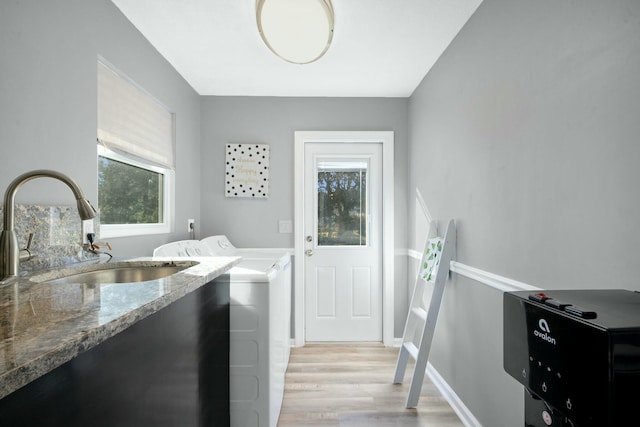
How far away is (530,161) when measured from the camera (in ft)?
4.74

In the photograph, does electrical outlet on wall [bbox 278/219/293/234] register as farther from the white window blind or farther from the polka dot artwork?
the white window blind

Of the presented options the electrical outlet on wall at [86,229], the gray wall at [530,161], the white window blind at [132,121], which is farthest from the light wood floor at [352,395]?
the white window blind at [132,121]

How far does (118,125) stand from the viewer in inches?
77.0

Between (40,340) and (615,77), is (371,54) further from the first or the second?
(40,340)

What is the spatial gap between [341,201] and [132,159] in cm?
185

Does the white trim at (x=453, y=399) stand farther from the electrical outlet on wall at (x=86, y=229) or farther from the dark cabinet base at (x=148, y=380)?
the electrical outlet on wall at (x=86, y=229)

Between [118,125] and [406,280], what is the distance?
2644 millimetres

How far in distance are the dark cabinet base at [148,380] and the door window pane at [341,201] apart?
1831 millimetres

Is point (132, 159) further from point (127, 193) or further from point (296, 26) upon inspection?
point (296, 26)

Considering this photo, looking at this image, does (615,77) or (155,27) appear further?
(155,27)

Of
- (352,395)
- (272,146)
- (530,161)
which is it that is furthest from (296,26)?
(352,395)

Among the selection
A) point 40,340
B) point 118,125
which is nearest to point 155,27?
point 118,125

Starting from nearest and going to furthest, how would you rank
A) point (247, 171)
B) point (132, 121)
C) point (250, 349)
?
point (250, 349) < point (132, 121) < point (247, 171)

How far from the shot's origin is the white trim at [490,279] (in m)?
1.50
